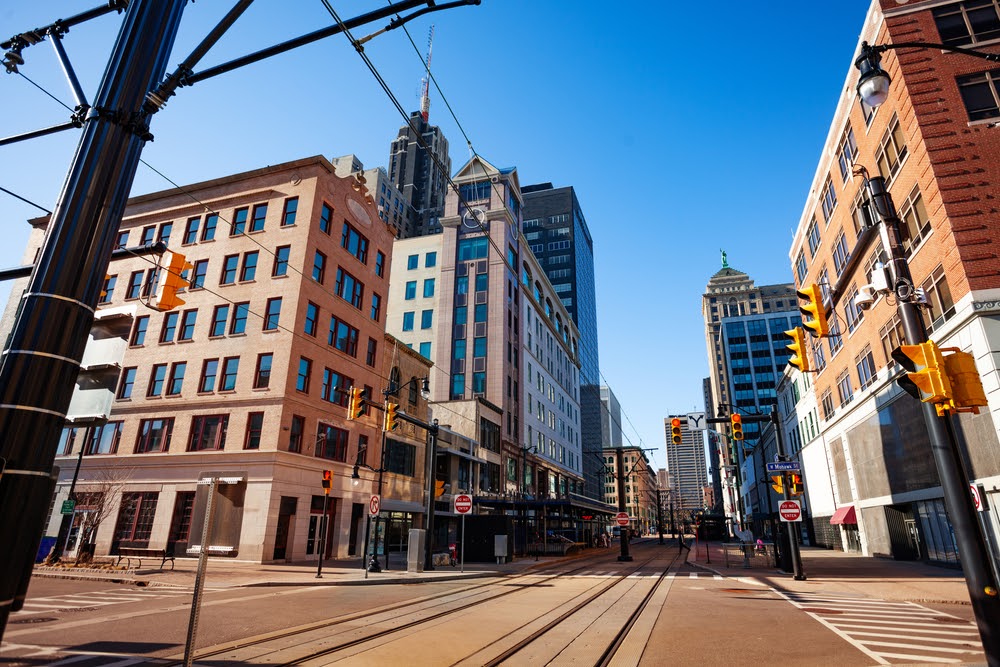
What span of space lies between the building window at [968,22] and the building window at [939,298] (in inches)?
450

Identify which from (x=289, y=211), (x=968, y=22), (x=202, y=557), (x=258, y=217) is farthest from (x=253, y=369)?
(x=968, y=22)

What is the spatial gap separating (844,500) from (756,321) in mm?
99297

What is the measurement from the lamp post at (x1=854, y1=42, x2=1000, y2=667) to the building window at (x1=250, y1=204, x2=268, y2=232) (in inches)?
1330

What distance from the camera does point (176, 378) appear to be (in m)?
32.9

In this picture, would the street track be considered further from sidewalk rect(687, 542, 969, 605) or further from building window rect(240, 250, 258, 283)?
building window rect(240, 250, 258, 283)

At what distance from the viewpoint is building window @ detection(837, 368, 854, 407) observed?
131ft

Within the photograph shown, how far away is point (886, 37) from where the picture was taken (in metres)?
27.1

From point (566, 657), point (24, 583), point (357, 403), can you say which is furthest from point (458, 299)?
point (24, 583)

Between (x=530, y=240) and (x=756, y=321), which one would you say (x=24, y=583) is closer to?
(x=756, y=321)

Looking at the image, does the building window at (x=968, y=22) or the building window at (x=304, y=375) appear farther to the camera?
the building window at (x=304, y=375)

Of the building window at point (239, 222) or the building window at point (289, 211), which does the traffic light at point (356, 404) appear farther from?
the building window at point (239, 222)

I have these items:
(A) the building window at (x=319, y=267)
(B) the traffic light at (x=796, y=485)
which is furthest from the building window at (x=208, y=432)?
(B) the traffic light at (x=796, y=485)

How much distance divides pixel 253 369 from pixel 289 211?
10.5 m

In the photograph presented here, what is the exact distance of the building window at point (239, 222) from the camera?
35188 millimetres
